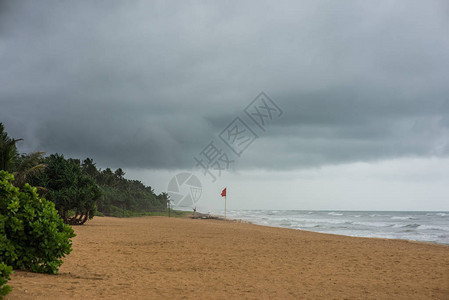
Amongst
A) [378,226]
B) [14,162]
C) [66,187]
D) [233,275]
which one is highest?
[14,162]

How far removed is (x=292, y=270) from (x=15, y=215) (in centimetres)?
700

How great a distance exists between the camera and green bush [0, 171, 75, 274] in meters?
6.39

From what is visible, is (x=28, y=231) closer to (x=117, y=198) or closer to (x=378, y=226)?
(x=378, y=226)

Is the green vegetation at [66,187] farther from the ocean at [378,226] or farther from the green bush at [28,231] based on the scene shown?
the ocean at [378,226]

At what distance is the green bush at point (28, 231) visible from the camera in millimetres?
6387

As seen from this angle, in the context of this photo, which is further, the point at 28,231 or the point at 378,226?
the point at 378,226

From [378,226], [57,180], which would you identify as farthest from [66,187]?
[378,226]

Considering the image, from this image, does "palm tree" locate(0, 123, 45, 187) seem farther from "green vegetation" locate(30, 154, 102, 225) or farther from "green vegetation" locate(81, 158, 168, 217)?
"green vegetation" locate(81, 158, 168, 217)

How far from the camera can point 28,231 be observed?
6.65 m

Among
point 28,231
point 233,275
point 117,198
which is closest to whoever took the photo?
point 28,231

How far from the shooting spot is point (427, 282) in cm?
873

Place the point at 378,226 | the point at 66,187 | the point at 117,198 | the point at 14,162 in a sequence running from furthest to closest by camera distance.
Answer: the point at 117,198 → the point at 378,226 → the point at 66,187 → the point at 14,162

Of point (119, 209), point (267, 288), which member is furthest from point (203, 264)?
point (119, 209)

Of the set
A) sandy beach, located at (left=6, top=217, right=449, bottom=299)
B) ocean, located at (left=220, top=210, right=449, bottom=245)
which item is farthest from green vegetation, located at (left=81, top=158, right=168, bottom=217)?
sandy beach, located at (left=6, top=217, right=449, bottom=299)
